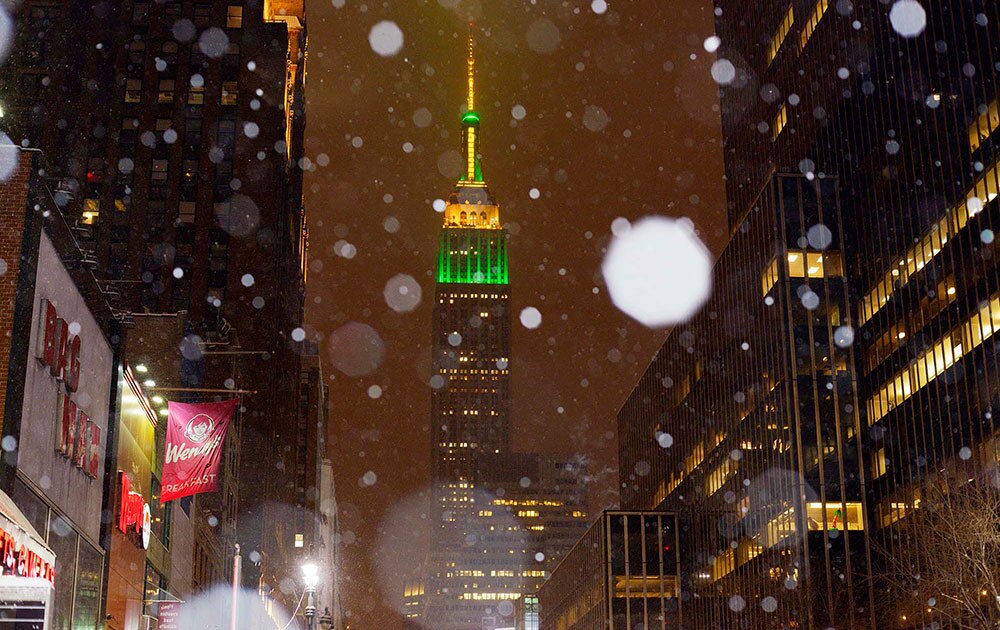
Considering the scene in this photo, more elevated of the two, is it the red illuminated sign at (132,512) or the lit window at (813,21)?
the lit window at (813,21)

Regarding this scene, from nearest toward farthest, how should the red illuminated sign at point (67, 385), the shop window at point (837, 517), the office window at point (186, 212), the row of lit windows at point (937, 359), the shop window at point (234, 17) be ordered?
the red illuminated sign at point (67, 385)
the row of lit windows at point (937, 359)
the shop window at point (837, 517)
the office window at point (186, 212)
the shop window at point (234, 17)

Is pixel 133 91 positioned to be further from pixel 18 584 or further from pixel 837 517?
pixel 18 584

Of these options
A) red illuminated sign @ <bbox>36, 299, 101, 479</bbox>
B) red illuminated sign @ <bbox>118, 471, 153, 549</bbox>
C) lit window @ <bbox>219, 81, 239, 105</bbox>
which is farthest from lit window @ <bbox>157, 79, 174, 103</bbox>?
red illuminated sign @ <bbox>36, 299, 101, 479</bbox>

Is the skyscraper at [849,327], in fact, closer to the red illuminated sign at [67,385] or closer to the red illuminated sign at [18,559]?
the red illuminated sign at [67,385]

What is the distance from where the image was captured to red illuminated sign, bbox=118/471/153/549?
37.4m

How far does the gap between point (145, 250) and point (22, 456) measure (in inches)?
2979

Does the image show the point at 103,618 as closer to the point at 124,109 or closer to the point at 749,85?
the point at 124,109

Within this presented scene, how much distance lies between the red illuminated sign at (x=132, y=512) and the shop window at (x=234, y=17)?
7733 centimetres

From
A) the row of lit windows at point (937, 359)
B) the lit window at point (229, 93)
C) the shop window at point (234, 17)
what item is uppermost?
the shop window at point (234, 17)

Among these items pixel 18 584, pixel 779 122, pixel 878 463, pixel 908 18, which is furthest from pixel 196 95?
pixel 18 584

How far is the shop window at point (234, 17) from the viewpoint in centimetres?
11050

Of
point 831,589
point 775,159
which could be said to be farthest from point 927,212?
point 775,159

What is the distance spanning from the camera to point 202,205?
10331cm

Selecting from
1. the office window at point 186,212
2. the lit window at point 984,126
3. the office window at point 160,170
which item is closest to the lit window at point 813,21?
the lit window at point 984,126
